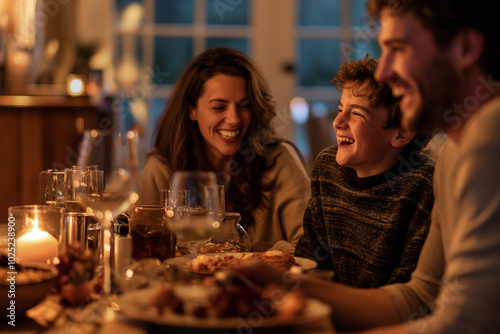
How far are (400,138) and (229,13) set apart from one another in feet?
11.4

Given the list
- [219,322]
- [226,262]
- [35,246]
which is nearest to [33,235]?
[35,246]

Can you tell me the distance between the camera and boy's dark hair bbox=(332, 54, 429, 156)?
62.7 inches

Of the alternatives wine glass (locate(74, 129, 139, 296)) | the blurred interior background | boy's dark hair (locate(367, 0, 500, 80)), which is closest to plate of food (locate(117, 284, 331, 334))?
wine glass (locate(74, 129, 139, 296))

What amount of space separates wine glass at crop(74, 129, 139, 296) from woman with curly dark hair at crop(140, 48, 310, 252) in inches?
40.7

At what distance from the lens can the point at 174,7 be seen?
15.9 feet

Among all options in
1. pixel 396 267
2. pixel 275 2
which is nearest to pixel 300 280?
pixel 396 267

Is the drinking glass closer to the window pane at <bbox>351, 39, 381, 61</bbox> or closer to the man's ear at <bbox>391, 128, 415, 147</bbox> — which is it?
the man's ear at <bbox>391, 128, 415, 147</bbox>

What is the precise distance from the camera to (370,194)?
1.61 metres

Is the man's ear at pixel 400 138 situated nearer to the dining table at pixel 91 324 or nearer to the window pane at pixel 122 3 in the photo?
the dining table at pixel 91 324

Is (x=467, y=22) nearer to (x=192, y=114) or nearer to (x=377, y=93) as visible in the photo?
(x=377, y=93)

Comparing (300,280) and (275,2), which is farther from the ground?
(275,2)

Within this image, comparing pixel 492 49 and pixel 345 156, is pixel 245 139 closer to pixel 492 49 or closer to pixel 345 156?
pixel 345 156

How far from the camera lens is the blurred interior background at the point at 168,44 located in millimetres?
4590

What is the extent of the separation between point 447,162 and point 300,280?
343mm
